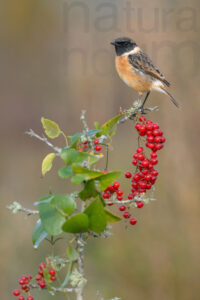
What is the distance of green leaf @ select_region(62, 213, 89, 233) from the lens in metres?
1.35

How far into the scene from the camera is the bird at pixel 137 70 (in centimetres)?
412

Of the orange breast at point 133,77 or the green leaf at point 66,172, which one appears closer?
the green leaf at point 66,172

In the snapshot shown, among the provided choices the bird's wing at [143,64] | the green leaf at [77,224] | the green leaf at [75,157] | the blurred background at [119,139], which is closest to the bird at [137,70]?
the bird's wing at [143,64]

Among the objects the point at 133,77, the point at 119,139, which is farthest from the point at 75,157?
the point at 119,139

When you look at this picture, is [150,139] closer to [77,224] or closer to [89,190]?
[89,190]

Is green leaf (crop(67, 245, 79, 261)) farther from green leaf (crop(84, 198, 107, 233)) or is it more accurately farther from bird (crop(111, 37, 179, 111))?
bird (crop(111, 37, 179, 111))

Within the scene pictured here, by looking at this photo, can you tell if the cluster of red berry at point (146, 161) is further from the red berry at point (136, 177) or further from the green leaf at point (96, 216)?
the green leaf at point (96, 216)

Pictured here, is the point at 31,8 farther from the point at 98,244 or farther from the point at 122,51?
the point at 98,244

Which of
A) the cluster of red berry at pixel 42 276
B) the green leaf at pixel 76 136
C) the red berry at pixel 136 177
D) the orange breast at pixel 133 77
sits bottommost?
the cluster of red berry at pixel 42 276

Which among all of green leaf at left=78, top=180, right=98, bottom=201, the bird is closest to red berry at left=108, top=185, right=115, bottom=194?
green leaf at left=78, top=180, right=98, bottom=201

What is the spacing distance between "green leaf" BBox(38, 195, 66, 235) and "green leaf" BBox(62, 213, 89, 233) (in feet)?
0.11

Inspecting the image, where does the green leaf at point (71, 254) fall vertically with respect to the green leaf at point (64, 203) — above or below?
below

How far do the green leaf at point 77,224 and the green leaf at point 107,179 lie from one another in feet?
0.34

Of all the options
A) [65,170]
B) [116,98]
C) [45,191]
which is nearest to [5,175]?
[45,191]
